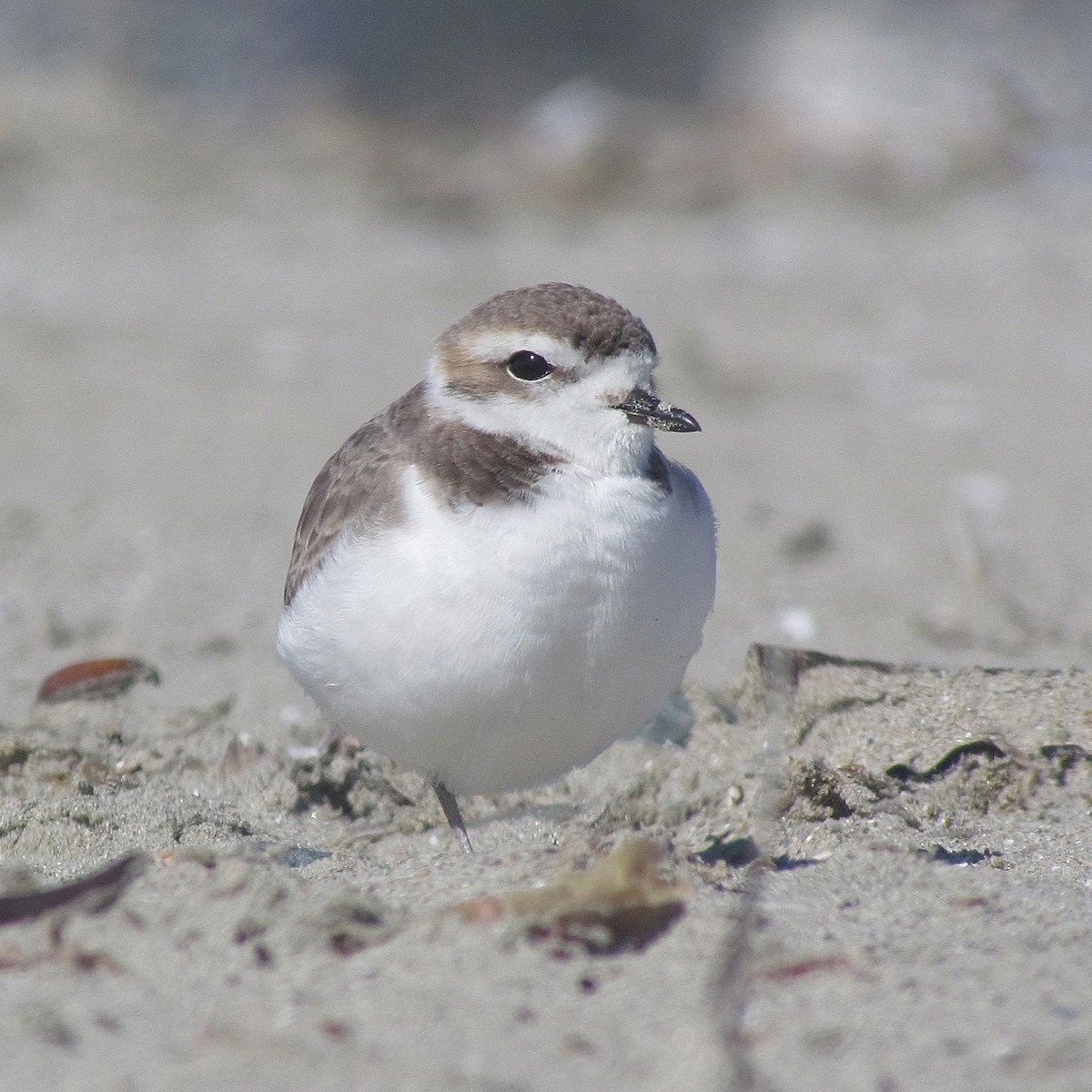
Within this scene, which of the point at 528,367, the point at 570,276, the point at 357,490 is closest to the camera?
the point at 528,367

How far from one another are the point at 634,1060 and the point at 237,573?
14.8 feet

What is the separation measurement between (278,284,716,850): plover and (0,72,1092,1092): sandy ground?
0.39 m

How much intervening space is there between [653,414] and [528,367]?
1.22 ft

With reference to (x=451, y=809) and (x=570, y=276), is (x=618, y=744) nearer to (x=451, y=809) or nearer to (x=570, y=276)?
(x=451, y=809)

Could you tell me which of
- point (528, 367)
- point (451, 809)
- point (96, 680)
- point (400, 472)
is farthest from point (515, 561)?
point (96, 680)

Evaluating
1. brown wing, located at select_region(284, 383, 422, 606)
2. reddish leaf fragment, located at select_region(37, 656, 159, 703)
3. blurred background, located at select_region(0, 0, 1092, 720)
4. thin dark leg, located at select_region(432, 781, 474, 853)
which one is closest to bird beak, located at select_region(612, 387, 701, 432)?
brown wing, located at select_region(284, 383, 422, 606)

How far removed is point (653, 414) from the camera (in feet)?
13.6

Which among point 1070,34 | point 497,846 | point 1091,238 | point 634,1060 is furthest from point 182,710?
point 1070,34

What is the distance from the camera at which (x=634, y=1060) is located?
2.69 metres

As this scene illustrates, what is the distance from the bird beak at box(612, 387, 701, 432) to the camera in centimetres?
414

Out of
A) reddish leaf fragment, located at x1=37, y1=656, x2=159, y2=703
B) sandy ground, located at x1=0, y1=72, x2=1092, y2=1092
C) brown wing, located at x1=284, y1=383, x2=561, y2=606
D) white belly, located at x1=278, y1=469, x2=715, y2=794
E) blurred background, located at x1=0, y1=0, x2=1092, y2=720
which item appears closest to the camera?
sandy ground, located at x1=0, y1=72, x2=1092, y2=1092

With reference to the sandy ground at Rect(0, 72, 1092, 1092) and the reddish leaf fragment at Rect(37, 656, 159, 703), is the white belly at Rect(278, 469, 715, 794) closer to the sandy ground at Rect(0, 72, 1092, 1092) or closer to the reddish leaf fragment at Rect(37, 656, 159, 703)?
the sandy ground at Rect(0, 72, 1092, 1092)

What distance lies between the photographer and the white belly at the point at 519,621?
389 cm

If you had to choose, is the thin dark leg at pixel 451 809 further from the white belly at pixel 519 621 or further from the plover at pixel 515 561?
the white belly at pixel 519 621
